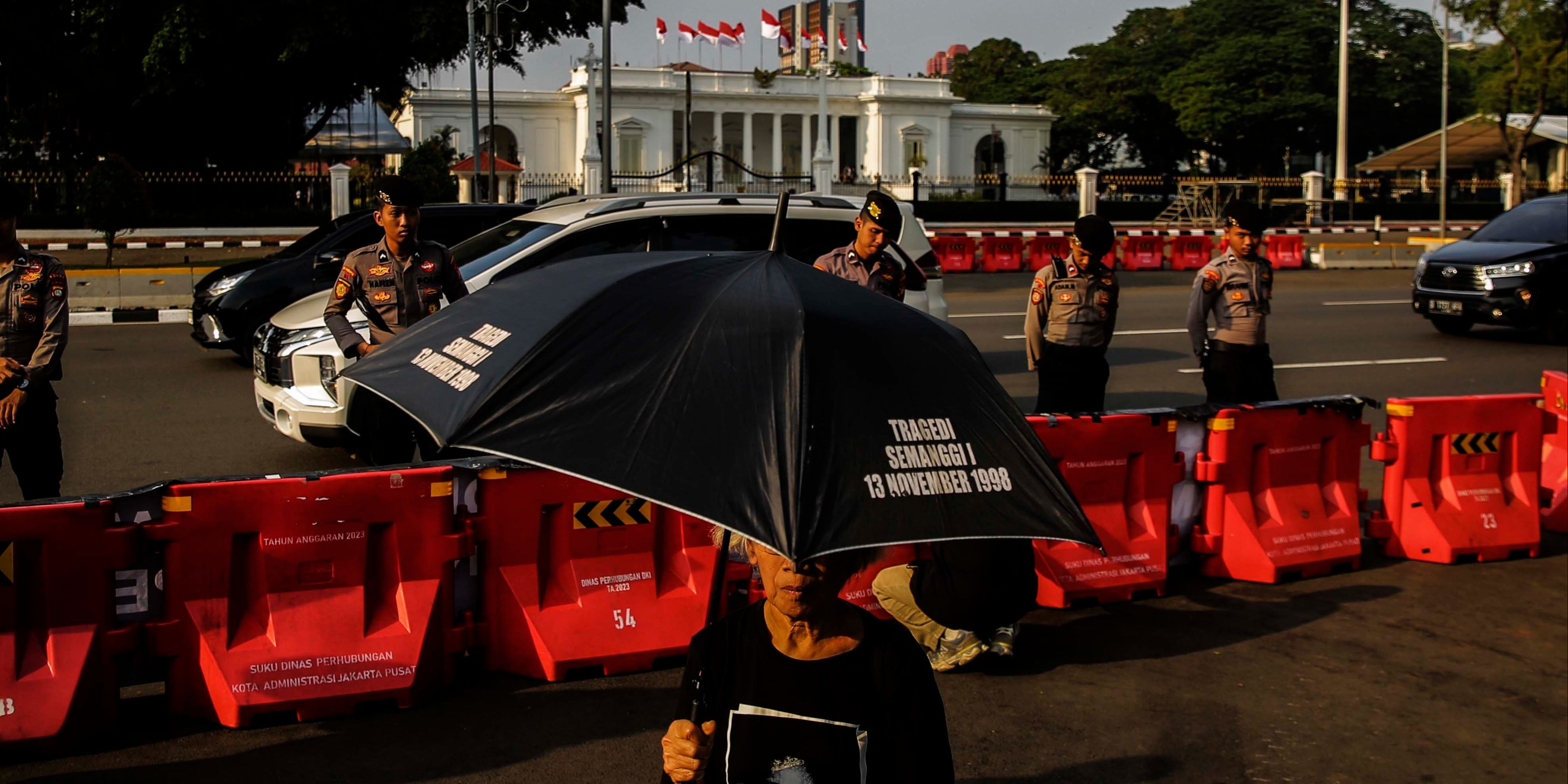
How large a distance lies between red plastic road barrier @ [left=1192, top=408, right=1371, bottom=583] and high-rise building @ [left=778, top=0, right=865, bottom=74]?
253ft

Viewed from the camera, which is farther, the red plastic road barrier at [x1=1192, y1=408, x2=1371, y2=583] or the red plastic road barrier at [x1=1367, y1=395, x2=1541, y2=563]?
the red plastic road barrier at [x1=1367, y1=395, x2=1541, y2=563]

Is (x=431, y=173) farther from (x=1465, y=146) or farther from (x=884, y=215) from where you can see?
(x=1465, y=146)

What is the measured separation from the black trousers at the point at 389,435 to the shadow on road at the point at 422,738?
1.43 metres

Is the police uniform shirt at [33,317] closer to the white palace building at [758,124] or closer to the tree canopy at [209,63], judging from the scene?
the tree canopy at [209,63]

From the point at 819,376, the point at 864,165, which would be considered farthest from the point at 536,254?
the point at 864,165

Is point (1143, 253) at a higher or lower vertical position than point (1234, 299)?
higher

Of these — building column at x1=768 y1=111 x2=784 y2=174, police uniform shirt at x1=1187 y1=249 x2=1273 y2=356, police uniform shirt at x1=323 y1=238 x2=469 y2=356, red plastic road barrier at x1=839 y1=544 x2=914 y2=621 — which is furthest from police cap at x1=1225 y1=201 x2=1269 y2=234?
building column at x1=768 y1=111 x2=784 y2=174

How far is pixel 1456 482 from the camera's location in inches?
283

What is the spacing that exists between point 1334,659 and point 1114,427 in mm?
1406

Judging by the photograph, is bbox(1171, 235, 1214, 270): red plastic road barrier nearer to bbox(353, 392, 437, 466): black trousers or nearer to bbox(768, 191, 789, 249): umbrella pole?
bbox(353, 392, 437, 466): black trousers

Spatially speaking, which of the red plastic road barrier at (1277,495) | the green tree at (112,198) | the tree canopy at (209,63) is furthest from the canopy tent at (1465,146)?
the red plastic road barrier at (1277,495)

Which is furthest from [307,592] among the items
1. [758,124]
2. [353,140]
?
[758,124]

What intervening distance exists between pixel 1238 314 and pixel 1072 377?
1.04 m

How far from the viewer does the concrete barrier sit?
17047mm
